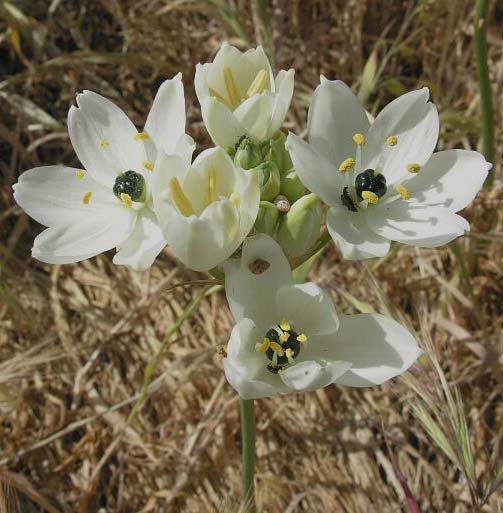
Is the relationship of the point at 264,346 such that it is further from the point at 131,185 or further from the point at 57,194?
the point at 57,194

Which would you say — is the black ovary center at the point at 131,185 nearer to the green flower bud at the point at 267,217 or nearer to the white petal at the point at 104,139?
the white petal at the point at 104,139

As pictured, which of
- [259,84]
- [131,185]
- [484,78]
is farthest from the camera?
[484,78]

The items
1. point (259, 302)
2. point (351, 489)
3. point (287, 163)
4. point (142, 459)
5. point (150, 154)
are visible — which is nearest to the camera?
point (259, 302)

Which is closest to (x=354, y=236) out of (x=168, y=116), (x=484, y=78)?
(x=168, y=116)

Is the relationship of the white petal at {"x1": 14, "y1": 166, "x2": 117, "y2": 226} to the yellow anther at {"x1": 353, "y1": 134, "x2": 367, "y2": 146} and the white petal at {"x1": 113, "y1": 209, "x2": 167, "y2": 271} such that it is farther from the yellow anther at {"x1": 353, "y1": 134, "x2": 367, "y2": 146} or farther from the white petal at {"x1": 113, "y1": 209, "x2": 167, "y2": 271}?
the yellow anther at {"x1": 353, "y1": 134, "x2": 367, "y2": 146}

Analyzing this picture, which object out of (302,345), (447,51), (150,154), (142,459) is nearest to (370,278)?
(302,345)

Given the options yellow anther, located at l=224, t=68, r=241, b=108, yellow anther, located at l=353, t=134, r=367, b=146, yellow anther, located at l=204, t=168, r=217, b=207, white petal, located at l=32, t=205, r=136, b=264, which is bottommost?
white petal, located at l=32, t=205, r=136, b=264

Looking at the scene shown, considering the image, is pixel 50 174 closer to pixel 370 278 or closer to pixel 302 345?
pixel 302 345

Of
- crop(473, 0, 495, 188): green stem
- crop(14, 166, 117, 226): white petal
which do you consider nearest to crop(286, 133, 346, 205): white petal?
crop(14, 166, 117, 226): white petal
